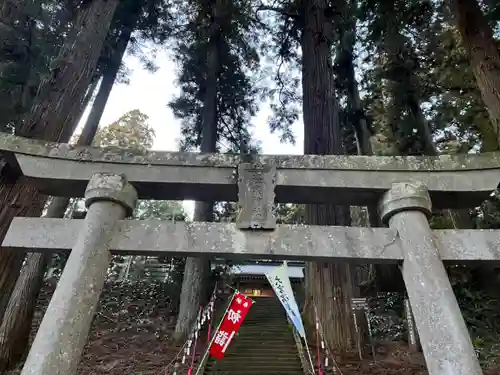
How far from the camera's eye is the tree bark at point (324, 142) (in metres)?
6.26

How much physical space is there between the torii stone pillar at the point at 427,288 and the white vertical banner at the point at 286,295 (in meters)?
3.73

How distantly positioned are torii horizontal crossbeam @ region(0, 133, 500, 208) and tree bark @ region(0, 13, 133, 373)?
253 cm

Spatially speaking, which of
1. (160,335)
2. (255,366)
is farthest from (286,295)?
(160,335)

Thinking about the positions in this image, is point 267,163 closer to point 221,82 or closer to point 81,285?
point 81,285

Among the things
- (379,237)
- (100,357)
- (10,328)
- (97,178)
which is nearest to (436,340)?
(379,237)

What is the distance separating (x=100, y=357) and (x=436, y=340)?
699cm

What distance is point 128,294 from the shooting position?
1191 cm

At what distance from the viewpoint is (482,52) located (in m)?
5.48

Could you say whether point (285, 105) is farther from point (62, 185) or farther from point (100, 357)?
point (62, 185)

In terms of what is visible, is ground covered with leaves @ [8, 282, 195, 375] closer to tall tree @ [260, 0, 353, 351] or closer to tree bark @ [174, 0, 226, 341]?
tree bark @ [174, 0, 226, 341]

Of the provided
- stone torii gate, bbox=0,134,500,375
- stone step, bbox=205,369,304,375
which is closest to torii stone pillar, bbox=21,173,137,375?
stone torii gate, bbox=0,134,500,375

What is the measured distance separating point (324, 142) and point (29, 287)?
586 centimetres

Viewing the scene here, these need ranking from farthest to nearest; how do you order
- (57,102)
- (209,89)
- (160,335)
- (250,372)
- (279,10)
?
(209,89)
(279,10)
(160,335)
(250,372)
(57,102)

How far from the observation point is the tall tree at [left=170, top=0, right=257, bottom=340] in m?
8.99
